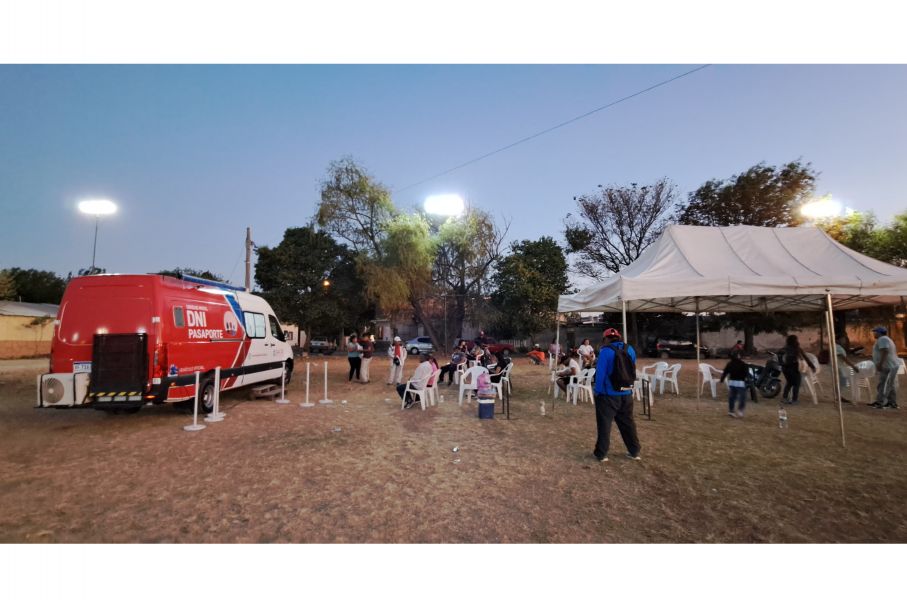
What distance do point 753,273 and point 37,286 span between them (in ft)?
171

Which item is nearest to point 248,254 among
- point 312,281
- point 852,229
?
point 312,281

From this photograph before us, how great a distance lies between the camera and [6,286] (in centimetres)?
2920

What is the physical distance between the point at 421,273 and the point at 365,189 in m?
6.44

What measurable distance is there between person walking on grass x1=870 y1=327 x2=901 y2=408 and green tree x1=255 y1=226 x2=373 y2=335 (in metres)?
23.2

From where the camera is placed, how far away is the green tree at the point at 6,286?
28906mm

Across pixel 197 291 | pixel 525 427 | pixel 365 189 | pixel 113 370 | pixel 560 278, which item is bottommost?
pixel 525 427

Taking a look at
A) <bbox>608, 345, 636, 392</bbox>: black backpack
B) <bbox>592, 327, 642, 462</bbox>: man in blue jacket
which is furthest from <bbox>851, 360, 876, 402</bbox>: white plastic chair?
<bbox>608, 345, 636, 392</bbox>: black backpack

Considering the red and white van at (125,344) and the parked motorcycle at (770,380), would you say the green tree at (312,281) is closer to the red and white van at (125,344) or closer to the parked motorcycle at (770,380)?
the red and white van at (125,344)

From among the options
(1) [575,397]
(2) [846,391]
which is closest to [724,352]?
(2) [846,391]

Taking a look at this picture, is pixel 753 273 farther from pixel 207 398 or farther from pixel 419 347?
pixel 419 347

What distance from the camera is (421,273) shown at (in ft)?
88.7

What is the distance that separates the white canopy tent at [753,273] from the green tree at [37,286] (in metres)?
47.5

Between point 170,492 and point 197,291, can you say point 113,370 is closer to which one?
point 197,291

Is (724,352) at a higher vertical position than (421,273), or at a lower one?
lower
